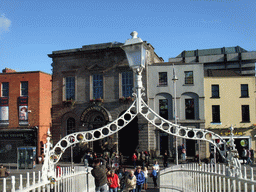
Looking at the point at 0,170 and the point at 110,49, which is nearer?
the point at 0,170

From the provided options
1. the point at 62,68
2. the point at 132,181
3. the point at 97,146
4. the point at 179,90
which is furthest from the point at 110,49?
the point at 132,181

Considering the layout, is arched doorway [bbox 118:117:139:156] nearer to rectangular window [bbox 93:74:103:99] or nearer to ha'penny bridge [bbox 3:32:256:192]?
rectangular window [bbox 93:74:103:99]

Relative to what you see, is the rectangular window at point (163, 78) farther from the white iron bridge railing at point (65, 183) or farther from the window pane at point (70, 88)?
the white iron bridge railing at point (65, 183)

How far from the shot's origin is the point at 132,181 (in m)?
13.1

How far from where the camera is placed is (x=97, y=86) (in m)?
32.7

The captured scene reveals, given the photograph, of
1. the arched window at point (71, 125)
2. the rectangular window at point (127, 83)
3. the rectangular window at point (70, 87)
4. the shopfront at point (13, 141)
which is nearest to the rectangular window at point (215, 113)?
the rectangular window at point (127, 83)

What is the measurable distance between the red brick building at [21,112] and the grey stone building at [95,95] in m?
1.49

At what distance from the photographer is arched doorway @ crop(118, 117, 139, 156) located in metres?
31.6

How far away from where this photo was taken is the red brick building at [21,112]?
3294 cm

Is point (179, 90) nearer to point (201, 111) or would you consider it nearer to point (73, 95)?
point (201, 111)

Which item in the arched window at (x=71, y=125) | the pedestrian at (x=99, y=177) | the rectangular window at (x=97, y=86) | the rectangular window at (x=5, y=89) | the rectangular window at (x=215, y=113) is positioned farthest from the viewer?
the rectangular window at (x=5, y=89)

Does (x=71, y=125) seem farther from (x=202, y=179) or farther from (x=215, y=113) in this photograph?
(x=202, y=179)

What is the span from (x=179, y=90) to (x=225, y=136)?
675 centimetres

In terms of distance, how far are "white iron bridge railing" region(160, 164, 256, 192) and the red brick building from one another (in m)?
22.8
